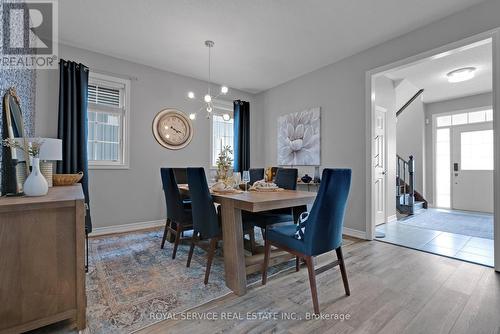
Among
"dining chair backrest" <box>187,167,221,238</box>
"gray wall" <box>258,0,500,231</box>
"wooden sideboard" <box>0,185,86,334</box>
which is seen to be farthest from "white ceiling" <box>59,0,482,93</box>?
"wooden sideboard" <box>0,185,86,334</box>

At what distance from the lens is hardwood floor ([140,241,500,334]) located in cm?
150

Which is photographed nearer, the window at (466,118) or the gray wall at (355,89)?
the gray wall at (355,89)

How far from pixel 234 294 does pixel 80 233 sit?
1.21 metres

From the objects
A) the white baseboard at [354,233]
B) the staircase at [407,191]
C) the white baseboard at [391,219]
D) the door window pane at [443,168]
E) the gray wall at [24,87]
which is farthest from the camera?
the door window pane at [443,168]

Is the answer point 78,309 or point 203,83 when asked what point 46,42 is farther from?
point 78,309

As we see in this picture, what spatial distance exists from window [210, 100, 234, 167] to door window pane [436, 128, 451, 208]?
5366mm

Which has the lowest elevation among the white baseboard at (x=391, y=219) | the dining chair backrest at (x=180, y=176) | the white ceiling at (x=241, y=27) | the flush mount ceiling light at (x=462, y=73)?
the white baseboard at (x=391, y=219)

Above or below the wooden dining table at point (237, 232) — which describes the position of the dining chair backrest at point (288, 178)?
above

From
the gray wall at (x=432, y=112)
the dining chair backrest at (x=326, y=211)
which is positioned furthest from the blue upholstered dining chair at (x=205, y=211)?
the gray wall at (x=432, y=112)

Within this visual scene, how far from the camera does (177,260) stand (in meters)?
2.55

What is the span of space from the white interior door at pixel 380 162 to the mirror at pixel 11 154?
15.1 ft

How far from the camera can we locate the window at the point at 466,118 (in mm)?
5355

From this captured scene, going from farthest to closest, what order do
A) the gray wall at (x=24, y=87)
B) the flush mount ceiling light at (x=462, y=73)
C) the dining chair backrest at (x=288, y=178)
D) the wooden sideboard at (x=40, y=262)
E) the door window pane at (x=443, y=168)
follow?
the door window pane at (x=443, y=168) < the flush mount ceiling light at (x=462, y=73) < the dining chair backrest at (x=288, y=178) < the gray wall at (x=24, y=87) < the wooden sideboard at (x=40, y=262)

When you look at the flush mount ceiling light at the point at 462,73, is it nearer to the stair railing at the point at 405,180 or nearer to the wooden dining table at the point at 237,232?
the stair railing at the point at 405,180
